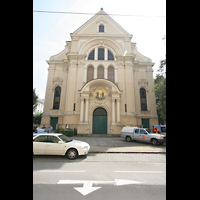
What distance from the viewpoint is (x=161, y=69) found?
55.8 feet

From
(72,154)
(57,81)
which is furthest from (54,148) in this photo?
(57,81)

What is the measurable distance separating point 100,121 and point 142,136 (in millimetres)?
8213

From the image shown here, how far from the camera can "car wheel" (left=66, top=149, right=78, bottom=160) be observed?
22.8 ft

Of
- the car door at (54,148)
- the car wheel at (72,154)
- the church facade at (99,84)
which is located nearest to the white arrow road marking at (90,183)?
the car wheel at (72,154)

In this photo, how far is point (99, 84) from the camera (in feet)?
64.7

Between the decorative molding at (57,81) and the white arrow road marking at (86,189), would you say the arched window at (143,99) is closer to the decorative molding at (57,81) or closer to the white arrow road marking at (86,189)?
the decorative molding at (57,81)

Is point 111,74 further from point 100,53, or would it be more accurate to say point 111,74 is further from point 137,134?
point 137,134

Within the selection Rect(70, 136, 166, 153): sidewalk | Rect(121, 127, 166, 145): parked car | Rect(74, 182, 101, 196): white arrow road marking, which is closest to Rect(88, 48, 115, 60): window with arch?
Rect(121, 127, 166, 145): parked car

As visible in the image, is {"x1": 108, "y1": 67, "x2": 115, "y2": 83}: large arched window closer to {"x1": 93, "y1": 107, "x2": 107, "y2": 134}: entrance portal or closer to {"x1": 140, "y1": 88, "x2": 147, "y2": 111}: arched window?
{"x1": 93, "y1": 107, "x2": 107, "y2": 134}: entrance portal

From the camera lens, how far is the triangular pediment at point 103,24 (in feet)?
75.3

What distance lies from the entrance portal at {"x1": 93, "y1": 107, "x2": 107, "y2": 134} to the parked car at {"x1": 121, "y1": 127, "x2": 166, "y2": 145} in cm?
543
